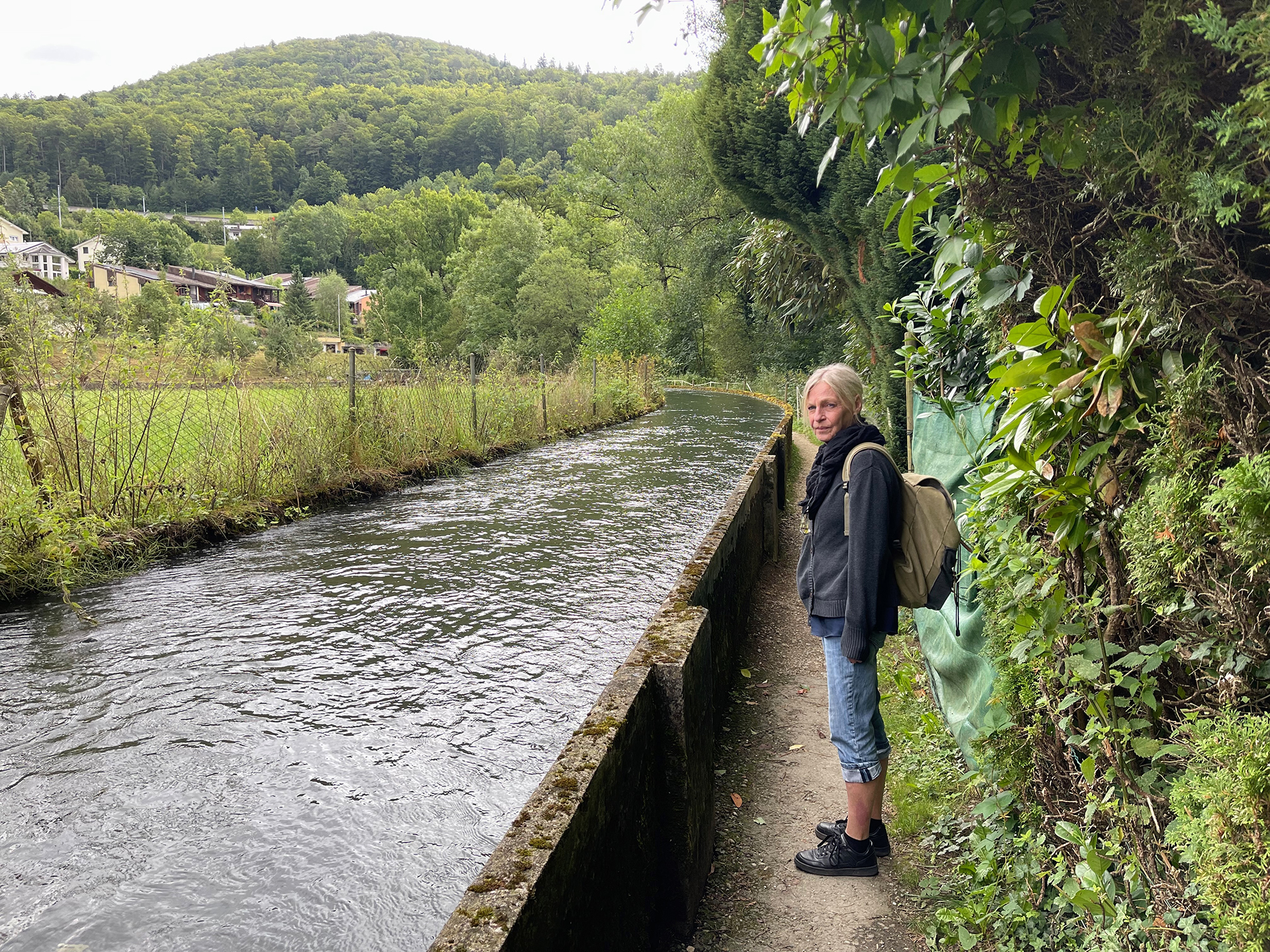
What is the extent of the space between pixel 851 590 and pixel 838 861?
128 centimetres

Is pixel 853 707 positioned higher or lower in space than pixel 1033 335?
lower

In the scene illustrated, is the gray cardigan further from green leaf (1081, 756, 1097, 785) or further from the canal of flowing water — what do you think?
the canal of flowing water

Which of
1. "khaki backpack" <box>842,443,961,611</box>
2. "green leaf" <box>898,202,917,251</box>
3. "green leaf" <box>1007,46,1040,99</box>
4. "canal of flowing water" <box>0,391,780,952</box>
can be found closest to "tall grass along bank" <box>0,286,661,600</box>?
"canal of flowing water" <box>0,391,780,952</box>

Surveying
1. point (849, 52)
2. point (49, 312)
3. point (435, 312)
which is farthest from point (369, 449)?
point (435, 312)

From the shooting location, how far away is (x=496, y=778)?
3861 mm

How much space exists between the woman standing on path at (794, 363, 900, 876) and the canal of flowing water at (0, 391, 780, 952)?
1.44 meters

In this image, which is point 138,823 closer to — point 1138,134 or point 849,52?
point 849,52

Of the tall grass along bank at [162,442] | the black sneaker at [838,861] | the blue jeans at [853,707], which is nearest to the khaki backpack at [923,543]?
the blue jeans at [853,707]

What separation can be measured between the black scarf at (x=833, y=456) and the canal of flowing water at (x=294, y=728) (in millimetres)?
1865

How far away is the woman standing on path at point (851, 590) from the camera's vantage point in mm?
3252

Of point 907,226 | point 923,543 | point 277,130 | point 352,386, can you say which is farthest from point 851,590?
point 277,130

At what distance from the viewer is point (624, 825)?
9.06 ft

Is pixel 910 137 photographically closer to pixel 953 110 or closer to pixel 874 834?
pixel 953 110

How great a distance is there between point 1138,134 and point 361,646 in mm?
5021
